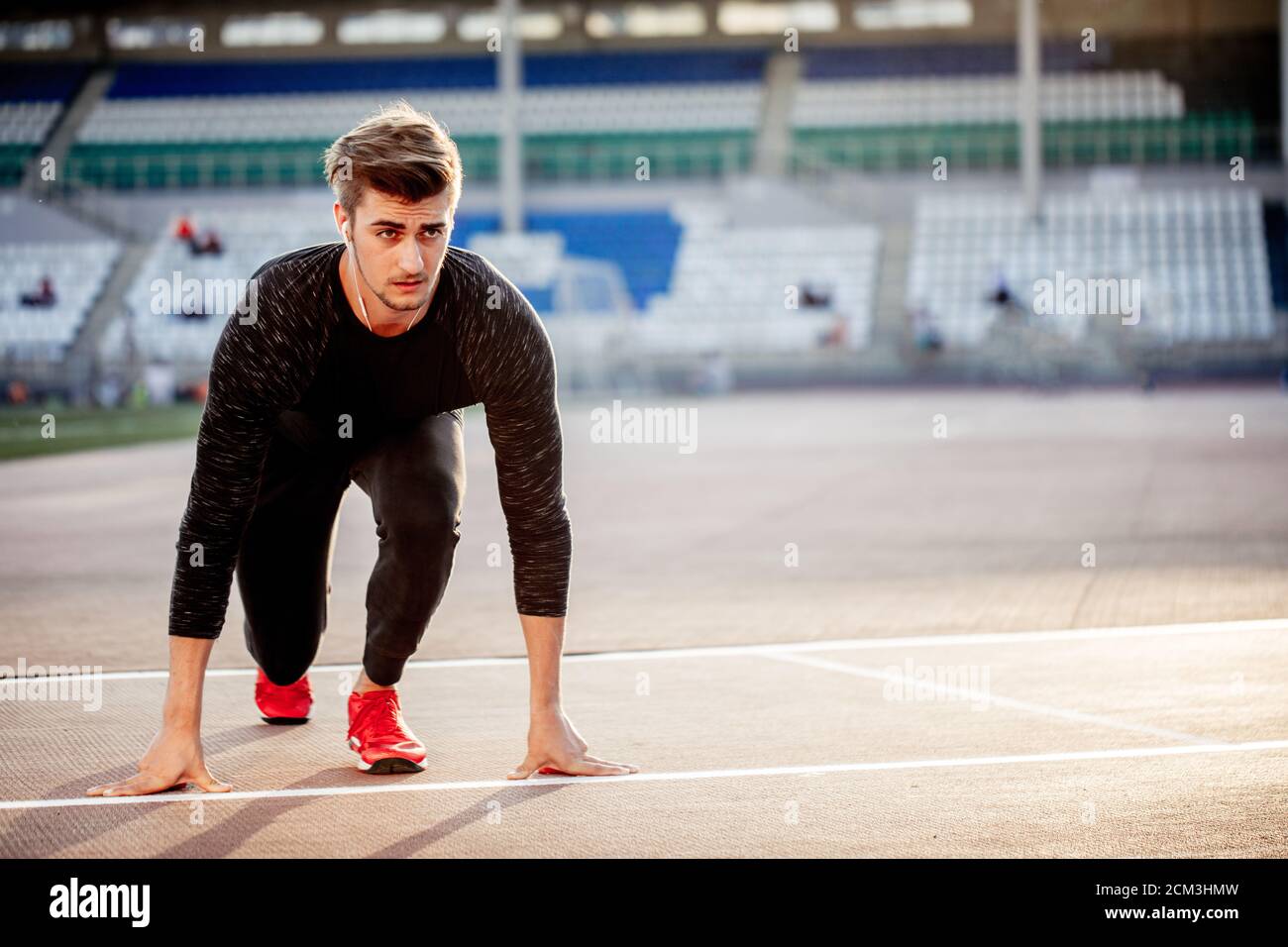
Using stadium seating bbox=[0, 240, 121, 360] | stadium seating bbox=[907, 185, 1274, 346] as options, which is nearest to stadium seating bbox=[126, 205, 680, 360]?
stadium seating bbox=[0, 240, 121, 360]

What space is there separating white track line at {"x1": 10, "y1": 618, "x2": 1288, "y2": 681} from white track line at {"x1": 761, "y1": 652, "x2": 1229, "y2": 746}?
0.21 metres

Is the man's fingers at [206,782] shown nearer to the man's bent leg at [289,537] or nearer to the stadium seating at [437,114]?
the man's bent leg at [289,537]

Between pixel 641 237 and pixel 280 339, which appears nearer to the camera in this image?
pixel 280 339

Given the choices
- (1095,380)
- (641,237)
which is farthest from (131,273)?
(1095,380)

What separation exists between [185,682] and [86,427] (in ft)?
75.7

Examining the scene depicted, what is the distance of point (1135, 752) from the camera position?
4.44m

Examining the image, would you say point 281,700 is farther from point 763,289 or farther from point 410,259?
point 763,289

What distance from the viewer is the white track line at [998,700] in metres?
4.66

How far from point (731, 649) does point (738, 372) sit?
31624mm

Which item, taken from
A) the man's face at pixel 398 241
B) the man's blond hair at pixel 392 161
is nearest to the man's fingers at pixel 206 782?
the man's face at pixel 398 241

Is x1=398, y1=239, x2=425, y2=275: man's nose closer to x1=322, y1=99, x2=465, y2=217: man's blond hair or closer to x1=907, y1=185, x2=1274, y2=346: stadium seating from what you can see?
x1=322, y1=99, x2=465, y2=217: man's blond hair

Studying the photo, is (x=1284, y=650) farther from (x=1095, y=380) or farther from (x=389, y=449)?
(x=1095, y=380)
